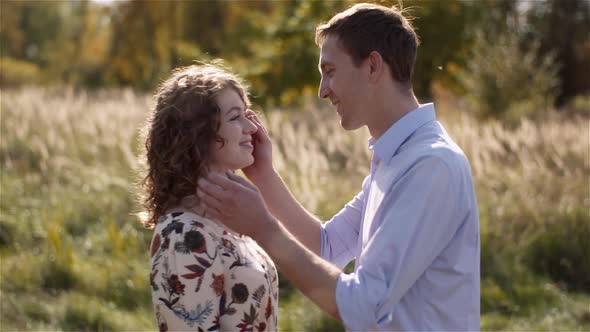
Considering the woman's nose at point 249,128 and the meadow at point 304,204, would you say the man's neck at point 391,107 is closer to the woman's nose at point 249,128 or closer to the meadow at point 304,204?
the woman's nose at point 249,128

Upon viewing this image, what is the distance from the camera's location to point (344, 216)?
11.7 ft

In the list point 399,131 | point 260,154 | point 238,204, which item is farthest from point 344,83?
point 238,204

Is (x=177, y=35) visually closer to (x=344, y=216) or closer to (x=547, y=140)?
(x=547, y=140)

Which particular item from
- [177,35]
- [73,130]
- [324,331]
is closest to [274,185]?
[324,331]

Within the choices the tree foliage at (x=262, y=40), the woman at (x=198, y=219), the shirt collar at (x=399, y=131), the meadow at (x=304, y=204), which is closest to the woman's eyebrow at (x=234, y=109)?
the woman at (x=198, y=219)

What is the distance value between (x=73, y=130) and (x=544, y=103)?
9.16 metres

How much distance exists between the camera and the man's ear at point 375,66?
299 cm

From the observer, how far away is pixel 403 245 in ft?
8.52

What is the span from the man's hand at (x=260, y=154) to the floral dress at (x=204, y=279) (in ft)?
1.54

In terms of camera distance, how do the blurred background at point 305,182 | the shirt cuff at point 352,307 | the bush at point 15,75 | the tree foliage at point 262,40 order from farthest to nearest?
1. the bush at point 15,75
2. the tree foliage at point 262,40
3. the blurred background at point 305,182
4. the shirt cuff at point 352,307

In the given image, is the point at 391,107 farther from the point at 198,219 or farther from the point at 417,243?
the point at 198,219

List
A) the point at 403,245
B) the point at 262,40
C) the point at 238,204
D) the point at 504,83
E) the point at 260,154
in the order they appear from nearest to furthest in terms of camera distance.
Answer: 1. the point at 403,245
2. the point at 238,204
3. the point at 260,154
4. the point at 504,83
5. the point at 262,40

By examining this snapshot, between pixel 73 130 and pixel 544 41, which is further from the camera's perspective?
pixel 544 41

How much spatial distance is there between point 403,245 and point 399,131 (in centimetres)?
51
